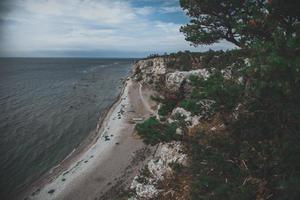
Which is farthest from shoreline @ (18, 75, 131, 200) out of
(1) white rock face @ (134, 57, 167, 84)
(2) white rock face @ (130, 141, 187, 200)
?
(1) white rock face @ (134, 57, 167, 84)

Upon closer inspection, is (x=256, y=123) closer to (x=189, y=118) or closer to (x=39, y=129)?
(x=189, y=118)

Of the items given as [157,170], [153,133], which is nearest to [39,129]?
[157,170]

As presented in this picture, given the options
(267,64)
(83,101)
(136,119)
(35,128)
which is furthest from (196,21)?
(83,101)

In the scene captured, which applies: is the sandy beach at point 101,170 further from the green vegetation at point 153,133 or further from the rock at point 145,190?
→ the green vegetation at point 153,133

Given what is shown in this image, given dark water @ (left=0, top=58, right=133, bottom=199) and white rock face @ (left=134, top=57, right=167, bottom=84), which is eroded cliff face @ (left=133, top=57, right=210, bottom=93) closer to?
white rock face @ (left=134, top=57, right=167, bottom=84)

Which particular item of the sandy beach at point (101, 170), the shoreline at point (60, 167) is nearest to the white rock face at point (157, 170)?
the sandy beach at point (101, 170)
